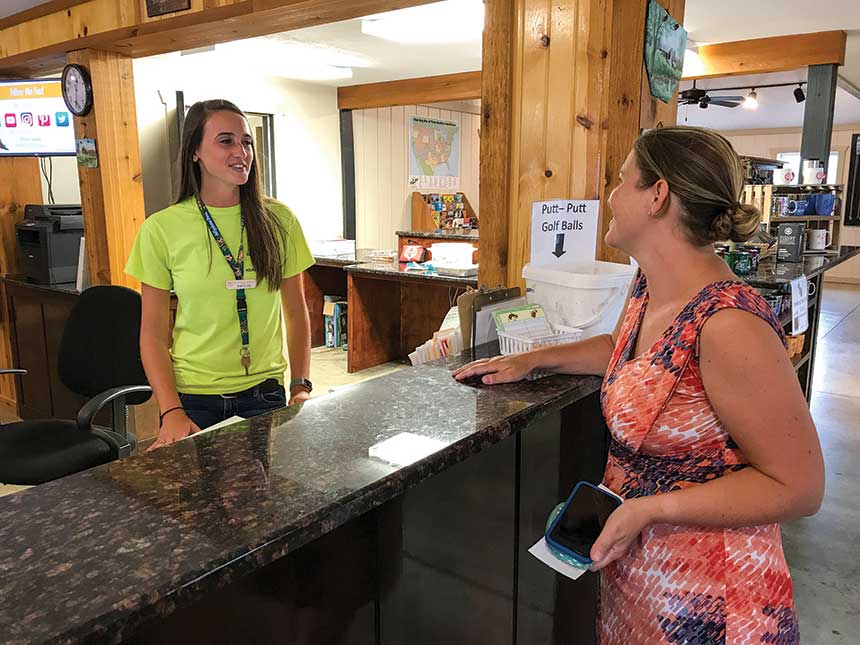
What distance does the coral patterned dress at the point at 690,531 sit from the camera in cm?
109

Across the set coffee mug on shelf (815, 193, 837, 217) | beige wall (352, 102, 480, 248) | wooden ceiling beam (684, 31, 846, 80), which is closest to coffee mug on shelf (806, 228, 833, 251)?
coffee mug on shelf (815, 193, 837, 217)

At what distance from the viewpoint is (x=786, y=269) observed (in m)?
4.16

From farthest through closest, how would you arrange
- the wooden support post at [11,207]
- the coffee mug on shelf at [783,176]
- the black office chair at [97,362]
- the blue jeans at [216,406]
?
the coffee mug on shelf at [783,176]
the wooden support post at [11,207]
the black office chair at [97,362]
the blue jeans at [216,406]

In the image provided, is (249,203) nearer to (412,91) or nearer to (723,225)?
(723,225)

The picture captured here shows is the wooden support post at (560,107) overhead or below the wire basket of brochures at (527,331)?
overhead

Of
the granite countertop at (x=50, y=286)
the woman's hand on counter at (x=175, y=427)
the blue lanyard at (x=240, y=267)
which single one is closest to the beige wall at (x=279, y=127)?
the granite countertop at (x=50, y=286)

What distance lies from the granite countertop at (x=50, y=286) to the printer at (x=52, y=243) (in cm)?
4

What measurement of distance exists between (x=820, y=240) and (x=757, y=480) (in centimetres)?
509

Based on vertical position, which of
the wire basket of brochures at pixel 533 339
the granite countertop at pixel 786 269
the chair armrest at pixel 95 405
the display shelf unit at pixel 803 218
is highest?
the display shelf unit at pixel 803 218

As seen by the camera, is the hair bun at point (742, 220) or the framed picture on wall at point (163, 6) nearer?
the hair bun at point (742, 220)

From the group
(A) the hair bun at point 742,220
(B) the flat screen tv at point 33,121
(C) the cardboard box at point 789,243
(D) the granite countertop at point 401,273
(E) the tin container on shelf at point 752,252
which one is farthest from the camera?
(D) the granite countertop at point 401,273

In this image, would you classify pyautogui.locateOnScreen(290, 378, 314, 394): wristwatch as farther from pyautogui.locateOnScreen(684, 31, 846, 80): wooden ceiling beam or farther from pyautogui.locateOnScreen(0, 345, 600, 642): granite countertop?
pyautogui.locateOnScreen(684, 31, 846, 80): wooden ceiling beam

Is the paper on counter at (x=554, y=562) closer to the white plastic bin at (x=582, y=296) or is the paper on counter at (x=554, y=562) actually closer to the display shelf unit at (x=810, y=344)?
the white plastic bin at (x=582, y=296)

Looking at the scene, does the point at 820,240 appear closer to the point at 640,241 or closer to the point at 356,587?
the point at 640,241
